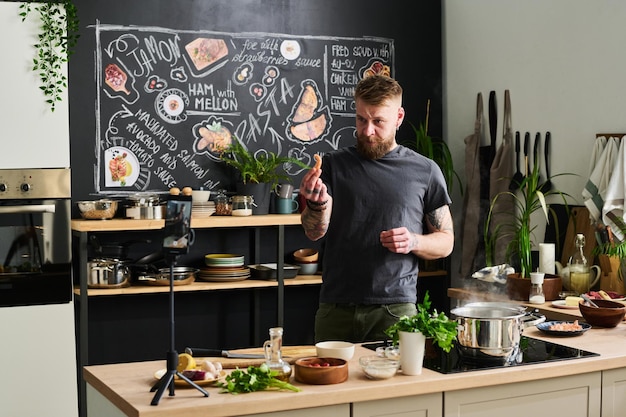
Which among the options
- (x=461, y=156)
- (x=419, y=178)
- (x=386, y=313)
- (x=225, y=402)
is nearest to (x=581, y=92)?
(x=461, y=156)

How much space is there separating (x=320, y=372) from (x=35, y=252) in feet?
8.32

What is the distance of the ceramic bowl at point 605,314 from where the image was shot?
3.61 m

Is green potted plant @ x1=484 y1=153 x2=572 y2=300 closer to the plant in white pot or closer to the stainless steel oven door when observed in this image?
the plant in white pot

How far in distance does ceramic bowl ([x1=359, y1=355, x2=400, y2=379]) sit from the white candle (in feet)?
7.14

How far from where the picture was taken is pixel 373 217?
3533mm

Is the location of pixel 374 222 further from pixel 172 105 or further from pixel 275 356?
pixel 172 105

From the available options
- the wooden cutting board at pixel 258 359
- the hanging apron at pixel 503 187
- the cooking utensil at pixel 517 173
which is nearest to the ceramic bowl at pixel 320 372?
the wooden cutting board at pixel 258 359

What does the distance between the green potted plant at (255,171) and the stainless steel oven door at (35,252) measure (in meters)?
1.10

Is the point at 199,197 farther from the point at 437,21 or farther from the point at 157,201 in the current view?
the point at 437,21

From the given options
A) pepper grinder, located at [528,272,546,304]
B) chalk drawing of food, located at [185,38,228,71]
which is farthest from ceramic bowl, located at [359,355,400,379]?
chalk drawing of food, located at [185,38,228,71]

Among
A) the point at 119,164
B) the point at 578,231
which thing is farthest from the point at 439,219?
the point at 119,164

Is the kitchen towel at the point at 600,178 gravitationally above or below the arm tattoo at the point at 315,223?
above

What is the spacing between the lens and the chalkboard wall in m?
5.24

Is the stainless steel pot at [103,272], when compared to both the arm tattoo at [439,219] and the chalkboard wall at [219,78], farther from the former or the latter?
the arm tattoo at [439,219]
